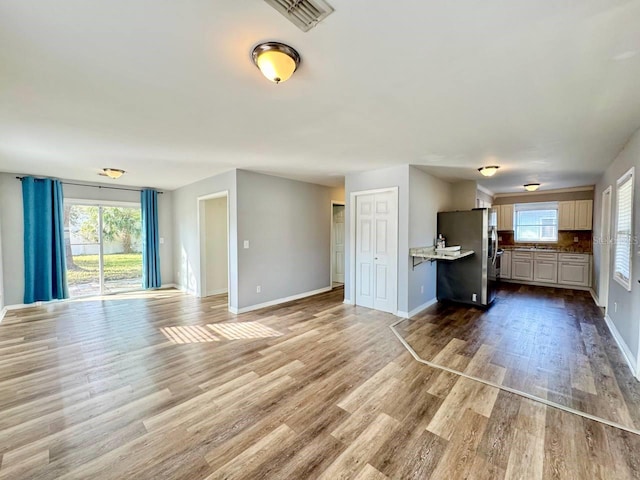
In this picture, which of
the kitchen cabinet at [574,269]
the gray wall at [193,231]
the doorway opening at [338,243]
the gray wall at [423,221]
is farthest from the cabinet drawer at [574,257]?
the gray wall at [193,231]

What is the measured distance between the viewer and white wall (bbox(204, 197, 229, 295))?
6234mm

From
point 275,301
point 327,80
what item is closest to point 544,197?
point 275,301

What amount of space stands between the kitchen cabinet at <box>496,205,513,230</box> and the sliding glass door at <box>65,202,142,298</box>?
30.9ft

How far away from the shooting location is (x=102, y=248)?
20.2ft

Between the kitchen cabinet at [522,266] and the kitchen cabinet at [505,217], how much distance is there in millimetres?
900

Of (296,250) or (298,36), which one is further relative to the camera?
(296,250)

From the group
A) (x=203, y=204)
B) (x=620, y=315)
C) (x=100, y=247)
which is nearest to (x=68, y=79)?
(x=203, y=204)

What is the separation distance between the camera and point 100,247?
613 centimetres

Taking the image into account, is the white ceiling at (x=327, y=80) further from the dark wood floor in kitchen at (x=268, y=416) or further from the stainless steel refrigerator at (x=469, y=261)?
the dark wood floor in kitchen at (x=268, y=416)

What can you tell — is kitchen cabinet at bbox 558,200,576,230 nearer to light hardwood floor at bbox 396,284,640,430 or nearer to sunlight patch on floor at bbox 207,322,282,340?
light hardwood floor at bbox 396,284,640,430

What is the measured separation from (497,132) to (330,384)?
3.05 m

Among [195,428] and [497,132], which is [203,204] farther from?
[497,132]

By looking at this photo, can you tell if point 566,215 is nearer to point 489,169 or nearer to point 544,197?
point 544,197

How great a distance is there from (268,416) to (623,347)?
3994 millimetres
